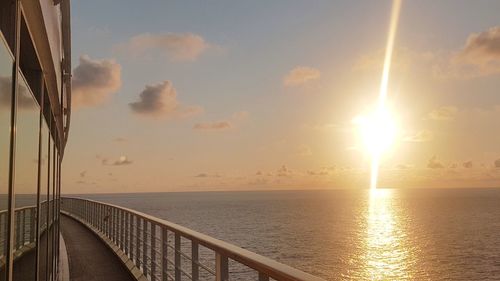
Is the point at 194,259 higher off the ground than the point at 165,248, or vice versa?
the point at 194,259

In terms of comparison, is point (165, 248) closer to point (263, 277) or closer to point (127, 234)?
point (263, 277)

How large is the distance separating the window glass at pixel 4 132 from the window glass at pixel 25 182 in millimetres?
224

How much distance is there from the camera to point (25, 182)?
3055 mm

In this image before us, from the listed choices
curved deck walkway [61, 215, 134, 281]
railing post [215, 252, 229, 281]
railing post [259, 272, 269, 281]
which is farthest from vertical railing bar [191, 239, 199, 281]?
curved deck walkway [61, 215, 134, 281]

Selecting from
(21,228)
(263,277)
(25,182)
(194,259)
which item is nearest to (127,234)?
(194,259)

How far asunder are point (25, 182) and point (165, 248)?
3731mm

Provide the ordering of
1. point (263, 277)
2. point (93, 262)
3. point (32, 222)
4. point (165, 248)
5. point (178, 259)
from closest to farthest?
point (263, 277)
point (32, 222)
point (178, 259)
point (165, 248)
point (93, 262)

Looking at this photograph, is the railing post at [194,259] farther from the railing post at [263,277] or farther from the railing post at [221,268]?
the railing post at [263,277]

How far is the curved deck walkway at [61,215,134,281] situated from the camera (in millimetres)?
9316

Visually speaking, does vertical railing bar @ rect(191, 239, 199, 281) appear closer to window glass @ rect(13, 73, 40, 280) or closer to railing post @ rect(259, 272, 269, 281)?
window glass @ rect(13, 73, 40, 280)

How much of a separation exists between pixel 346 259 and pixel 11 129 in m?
54.4

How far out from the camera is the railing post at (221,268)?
3.83 metres

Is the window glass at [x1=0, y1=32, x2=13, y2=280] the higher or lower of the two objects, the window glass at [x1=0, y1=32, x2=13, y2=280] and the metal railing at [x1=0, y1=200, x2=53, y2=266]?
the higher

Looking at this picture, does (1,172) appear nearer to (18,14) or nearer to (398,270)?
(18,14)
